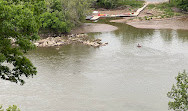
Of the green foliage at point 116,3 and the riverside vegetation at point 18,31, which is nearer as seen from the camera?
the riverside vegetation at point 18,31

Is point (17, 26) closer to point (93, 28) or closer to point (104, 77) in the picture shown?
point (104, 77)

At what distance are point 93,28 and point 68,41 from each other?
14408 millimetres

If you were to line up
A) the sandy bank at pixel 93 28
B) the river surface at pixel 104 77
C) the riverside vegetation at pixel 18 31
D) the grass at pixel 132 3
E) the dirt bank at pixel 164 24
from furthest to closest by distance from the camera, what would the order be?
1. the grass at pixel 132 3
2. the dirt bank at pixel 164 24
3. the sandy bank at pixel 93 28
4. the river surface at pixel 104 77
5. the riverside vegetation at pixel 18 31

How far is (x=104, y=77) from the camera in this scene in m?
47.0

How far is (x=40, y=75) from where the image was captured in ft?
158

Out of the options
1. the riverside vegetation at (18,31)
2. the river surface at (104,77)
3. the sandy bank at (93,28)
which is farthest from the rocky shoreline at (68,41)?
the riverside vegetation at (18,31)

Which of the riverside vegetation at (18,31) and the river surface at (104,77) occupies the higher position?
the riverside vegetation at (18,31)

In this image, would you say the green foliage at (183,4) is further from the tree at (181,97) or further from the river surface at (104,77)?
the tree at (181,97)

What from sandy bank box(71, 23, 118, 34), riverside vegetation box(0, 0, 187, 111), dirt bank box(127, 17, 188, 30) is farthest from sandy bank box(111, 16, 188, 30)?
riverside vegetation box(0, 0, 187, 111)

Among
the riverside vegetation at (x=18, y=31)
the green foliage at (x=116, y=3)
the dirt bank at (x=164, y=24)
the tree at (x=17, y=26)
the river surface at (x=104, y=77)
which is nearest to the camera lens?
the tree at (x=17, y=26)

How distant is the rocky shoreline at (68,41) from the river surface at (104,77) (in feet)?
8.16

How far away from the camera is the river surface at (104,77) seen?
3903 centimetres

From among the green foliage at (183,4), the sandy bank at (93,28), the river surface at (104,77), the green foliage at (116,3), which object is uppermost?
the green foliage at (116,3)

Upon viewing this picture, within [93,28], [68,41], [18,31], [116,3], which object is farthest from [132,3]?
[18,31]
